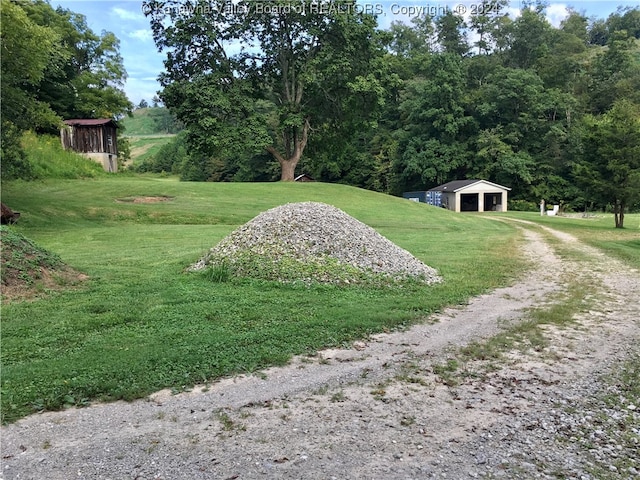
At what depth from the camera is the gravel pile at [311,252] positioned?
8.80 metres

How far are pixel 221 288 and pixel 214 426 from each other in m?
4.58

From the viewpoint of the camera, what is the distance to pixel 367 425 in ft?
12.3

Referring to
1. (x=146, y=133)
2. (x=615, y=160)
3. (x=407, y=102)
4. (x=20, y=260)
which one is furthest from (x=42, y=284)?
(x=146, y=133)

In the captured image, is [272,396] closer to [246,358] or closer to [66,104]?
[246,358]

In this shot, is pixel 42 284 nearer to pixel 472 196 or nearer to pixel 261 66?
pixel 261 66

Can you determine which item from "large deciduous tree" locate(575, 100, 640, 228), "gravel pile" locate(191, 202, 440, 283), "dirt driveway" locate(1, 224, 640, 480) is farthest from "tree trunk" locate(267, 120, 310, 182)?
"dirt driveway" locate(1, 224, 640, 480)

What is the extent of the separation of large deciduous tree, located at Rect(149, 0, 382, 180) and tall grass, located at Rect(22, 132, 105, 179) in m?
8.05

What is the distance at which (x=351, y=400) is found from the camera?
4215mm

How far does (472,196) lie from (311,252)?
44.2m

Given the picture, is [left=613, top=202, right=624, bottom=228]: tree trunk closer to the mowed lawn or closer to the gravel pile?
the mowed lawn

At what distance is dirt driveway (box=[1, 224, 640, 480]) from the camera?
319 cm

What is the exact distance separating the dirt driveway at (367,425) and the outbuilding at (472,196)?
4463cm

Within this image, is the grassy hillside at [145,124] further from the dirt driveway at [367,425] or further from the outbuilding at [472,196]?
the dirt driveway at [367,425]

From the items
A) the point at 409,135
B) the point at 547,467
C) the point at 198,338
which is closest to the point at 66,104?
the point at 409,135
